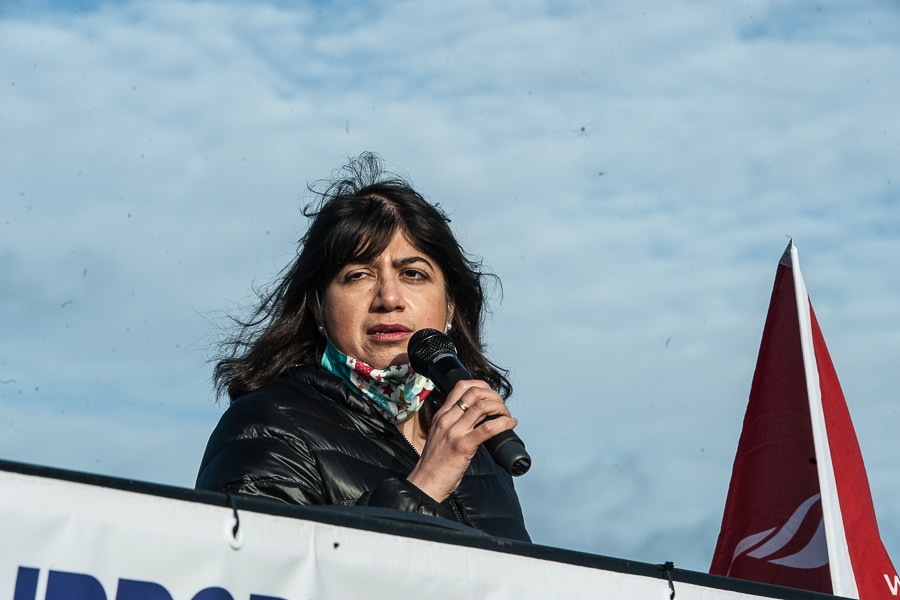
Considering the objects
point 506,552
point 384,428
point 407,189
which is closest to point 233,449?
point 384,428

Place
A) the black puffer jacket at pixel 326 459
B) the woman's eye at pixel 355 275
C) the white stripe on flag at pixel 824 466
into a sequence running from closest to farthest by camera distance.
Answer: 1. the black puffer jacket at pixel 326 459
2. the woman's eye at pixel 355 275
3. the white stripe on flag at pixel 824 466

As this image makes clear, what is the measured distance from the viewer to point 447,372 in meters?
3.62

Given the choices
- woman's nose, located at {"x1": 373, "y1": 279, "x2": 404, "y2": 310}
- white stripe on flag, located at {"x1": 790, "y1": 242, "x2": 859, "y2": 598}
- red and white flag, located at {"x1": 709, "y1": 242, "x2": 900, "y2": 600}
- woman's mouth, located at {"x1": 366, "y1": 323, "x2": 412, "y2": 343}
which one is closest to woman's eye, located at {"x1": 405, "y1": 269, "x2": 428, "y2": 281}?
woman's nose, located at {"x1": 373, "y1": 279, "x2": 404, "y2": 310}

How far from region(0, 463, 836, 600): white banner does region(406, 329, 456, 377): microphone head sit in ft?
3.29

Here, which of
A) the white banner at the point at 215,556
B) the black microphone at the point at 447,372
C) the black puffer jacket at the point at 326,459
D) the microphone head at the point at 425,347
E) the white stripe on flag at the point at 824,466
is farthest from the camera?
the white stripe on flag at the point at 824,466

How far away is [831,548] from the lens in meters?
6.43

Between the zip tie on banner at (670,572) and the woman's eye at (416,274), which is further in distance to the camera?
the woman's eye at (416,274)

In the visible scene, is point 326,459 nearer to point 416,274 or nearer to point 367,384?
point 367,384

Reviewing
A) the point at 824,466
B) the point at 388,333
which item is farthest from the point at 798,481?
the point at 388,333

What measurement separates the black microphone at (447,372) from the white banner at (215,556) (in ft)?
1.24

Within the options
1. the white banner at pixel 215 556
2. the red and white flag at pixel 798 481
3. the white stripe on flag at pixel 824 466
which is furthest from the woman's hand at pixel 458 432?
the red and white flag at pixel 798 481

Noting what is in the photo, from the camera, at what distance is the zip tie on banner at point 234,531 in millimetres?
2521

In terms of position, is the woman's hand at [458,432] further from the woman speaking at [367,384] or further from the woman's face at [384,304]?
the woman's face at [384,304]

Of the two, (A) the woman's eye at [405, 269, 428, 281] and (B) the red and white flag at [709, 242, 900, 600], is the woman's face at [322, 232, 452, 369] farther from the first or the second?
(B) the red and white flag at [709, 242, 900, 600]
